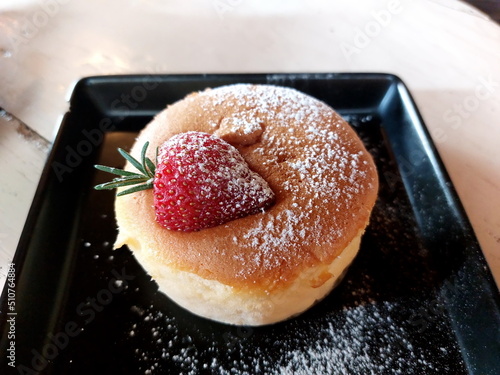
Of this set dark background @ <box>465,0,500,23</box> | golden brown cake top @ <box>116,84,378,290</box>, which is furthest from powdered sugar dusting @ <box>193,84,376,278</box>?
dark background @ <box>465,0,500,23</box>

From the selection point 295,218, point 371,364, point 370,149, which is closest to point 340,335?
point 371,364

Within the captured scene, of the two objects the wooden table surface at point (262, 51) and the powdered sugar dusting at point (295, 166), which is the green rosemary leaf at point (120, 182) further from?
the wooden table surface at point (262, 51)

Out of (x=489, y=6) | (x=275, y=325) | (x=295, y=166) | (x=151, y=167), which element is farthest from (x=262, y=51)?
(x=489, y=6)

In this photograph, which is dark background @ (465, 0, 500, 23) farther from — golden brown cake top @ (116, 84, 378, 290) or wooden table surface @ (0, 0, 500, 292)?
golden brown cake top @ (116, 84, 378, 290)

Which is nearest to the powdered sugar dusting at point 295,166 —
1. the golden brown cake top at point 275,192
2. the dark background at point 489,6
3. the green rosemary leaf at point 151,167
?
the golden brown cake top at point 275,192

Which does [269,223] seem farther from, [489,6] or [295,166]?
[489,6]

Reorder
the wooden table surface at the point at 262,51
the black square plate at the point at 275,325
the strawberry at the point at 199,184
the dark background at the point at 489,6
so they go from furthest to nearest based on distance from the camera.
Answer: the dark background at the point at 489,6, the wooden table surface at the point at 262,51, the black square plate at the point at 275,325, the strawberry at the point at 199,184
